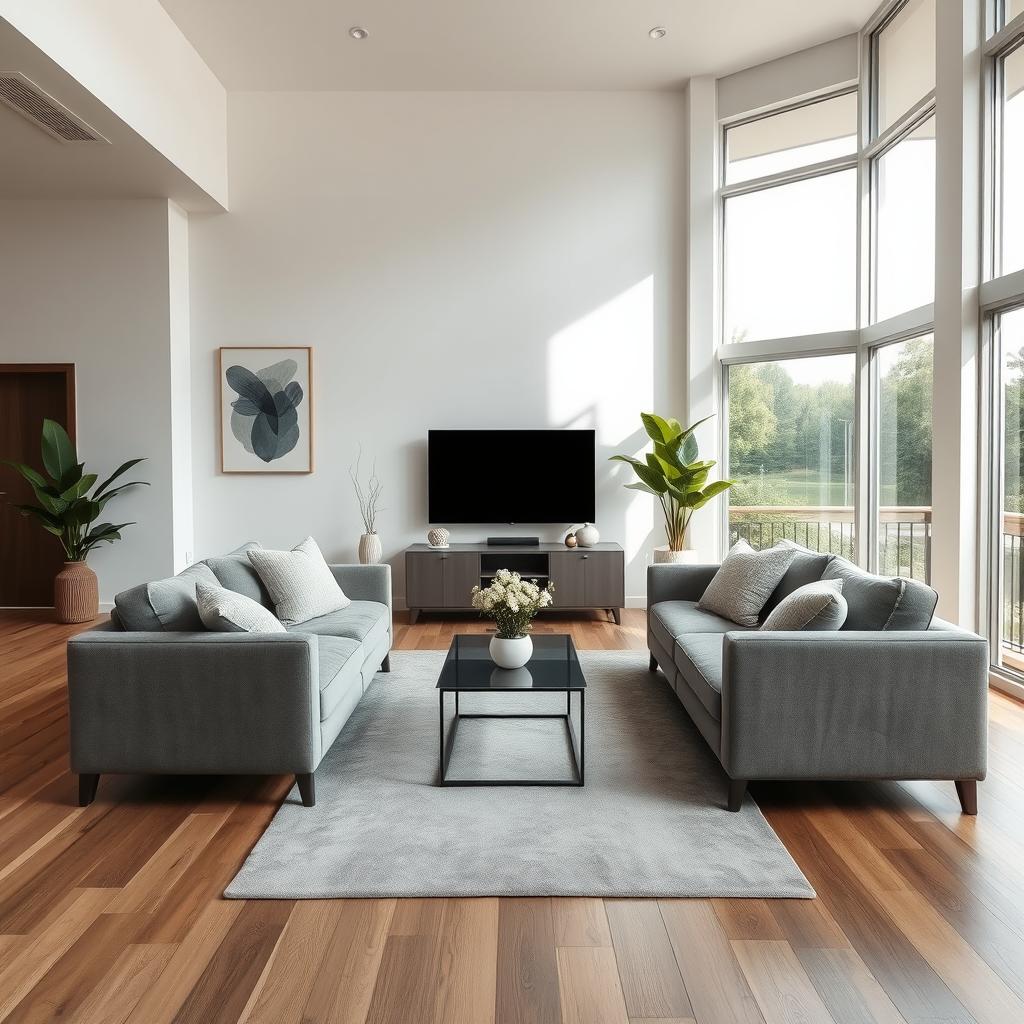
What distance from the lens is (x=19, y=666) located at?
474cm

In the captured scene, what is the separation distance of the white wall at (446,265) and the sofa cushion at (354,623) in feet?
7.62

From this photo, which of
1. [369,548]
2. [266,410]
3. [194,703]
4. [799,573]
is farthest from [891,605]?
[266,410]

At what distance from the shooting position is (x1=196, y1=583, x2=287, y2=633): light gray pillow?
2.86 meters

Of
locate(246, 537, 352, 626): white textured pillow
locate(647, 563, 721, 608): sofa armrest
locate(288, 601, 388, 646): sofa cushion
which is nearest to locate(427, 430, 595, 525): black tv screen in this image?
locate(647, 563, 721, 608): sofa armrest

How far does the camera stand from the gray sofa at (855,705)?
8.73ft

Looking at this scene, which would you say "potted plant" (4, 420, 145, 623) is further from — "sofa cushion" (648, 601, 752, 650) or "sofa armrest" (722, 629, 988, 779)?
"sofa armrest" (722, 629, 988, 779)

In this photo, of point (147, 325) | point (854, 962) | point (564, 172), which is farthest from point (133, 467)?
point (854, 962)

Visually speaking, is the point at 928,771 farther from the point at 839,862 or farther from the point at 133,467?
the point at 133,467

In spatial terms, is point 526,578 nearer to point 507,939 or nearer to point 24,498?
point 24,498

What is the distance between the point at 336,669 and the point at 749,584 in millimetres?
1982

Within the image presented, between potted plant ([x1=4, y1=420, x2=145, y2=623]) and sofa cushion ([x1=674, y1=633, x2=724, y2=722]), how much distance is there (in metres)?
4.31

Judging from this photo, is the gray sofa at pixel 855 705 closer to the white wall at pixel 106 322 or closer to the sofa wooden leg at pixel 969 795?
the sofa wooden leg at pixel 969 795

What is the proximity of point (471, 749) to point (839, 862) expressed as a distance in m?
1.45

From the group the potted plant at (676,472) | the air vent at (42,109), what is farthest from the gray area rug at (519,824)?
the air vent at (42,109)
